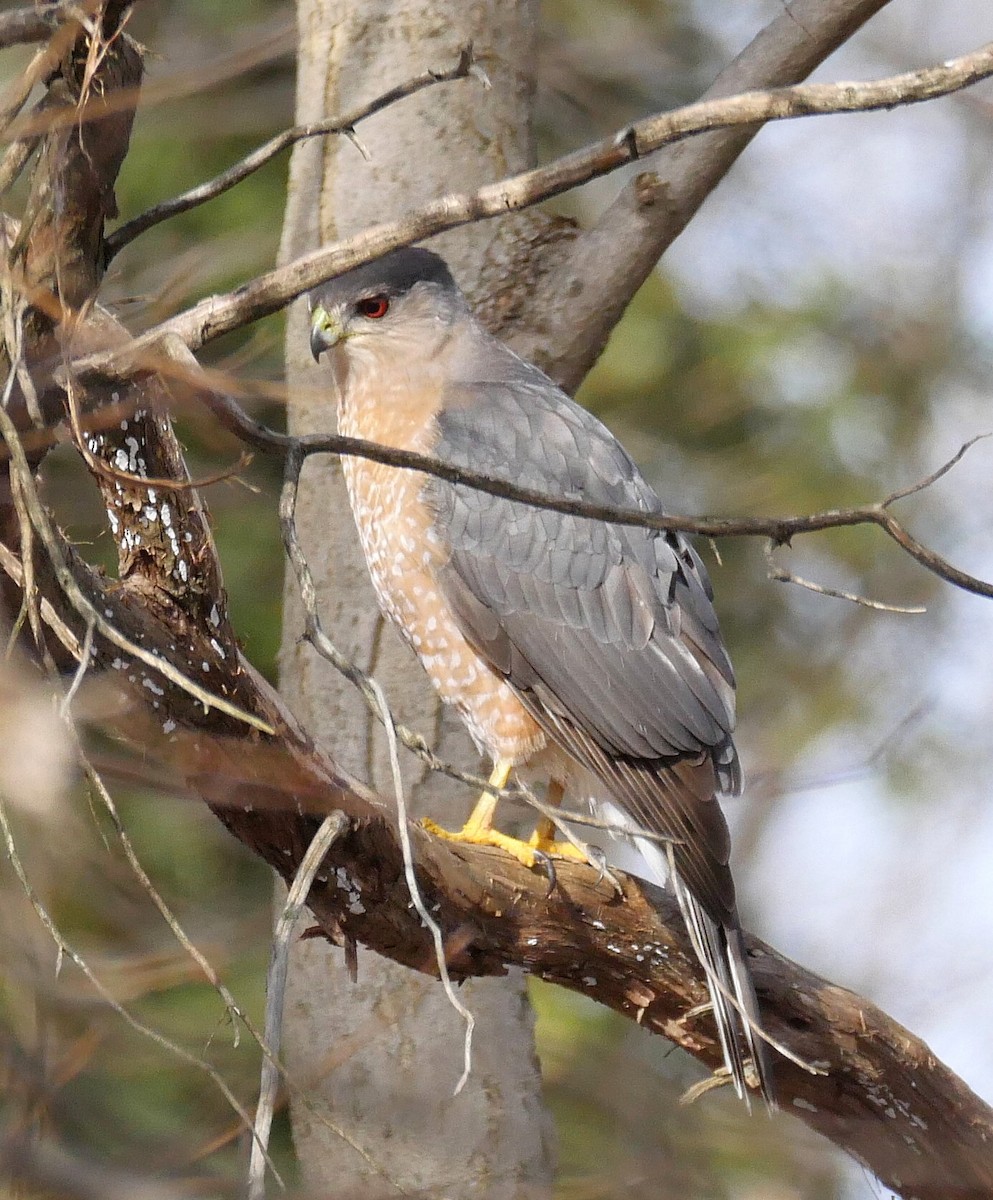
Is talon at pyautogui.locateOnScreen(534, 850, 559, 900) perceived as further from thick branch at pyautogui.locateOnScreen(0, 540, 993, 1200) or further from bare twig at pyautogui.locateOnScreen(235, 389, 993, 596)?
bare twig at pyautogui.locateOnScreen(235, 389, 993, 596)

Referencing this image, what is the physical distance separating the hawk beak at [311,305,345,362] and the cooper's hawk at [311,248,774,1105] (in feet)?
1.05

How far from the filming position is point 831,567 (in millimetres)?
7664

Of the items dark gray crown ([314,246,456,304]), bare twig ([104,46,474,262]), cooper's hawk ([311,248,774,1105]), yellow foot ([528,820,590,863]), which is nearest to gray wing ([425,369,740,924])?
cooper's hawk ([311,248,774,1105])

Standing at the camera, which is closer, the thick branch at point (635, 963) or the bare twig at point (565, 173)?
the bare twig at point (565, 173)

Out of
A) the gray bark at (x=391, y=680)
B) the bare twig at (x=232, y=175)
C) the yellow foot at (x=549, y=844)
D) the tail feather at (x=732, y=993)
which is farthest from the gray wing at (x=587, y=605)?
the bare twig at (x=232, y=175)

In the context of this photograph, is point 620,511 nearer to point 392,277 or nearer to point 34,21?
point 34,21

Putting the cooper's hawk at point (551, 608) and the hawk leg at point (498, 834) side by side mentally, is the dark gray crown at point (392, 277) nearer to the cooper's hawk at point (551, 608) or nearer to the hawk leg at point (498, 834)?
the cooper's hawk at point (551, 608)

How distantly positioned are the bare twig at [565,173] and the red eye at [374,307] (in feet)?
7.23

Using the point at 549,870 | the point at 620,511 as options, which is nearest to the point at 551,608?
the point at 549,870

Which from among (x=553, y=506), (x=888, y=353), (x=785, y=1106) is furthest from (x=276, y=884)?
(x=888, y=353)

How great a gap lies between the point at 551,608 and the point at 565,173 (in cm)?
192

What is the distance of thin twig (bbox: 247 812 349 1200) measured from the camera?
2113mm

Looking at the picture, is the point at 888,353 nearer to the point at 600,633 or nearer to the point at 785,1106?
the point at 600,633

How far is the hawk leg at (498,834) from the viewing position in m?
3.77
